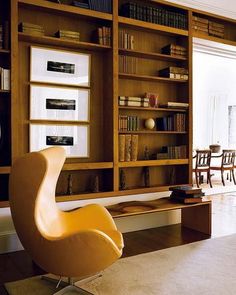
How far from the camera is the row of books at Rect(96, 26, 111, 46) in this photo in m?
3.87

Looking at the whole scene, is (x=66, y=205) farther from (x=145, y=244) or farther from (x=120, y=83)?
(x=120, y=83)

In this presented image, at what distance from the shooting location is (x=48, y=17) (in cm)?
373

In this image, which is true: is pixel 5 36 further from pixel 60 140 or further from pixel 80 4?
pixel 60 140

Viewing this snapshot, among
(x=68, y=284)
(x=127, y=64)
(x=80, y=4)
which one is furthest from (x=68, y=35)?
(x=68, y=284)

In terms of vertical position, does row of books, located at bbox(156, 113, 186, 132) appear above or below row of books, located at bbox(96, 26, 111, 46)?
below

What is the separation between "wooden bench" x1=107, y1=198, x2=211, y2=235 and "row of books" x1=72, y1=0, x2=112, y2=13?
2.24 metres

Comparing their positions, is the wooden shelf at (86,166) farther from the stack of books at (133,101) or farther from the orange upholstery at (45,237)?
the orange upholstery at (45,237)

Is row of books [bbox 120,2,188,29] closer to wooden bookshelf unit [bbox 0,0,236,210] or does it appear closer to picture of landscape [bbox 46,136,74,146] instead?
wooden bookshelf unit [bbox 0,0,236,210]

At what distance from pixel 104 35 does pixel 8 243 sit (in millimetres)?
2515

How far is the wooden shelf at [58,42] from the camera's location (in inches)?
136

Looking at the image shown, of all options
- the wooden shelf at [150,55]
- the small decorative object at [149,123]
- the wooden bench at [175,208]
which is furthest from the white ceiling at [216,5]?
the wooden bench at [175,208]

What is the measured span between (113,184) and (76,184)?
44 centimetres

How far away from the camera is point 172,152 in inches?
175

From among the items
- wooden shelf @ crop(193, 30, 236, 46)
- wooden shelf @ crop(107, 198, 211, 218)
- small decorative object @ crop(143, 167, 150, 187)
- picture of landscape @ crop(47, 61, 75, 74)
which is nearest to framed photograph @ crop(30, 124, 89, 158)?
picture of landscape @ crop(47, 61, 75, 74)
